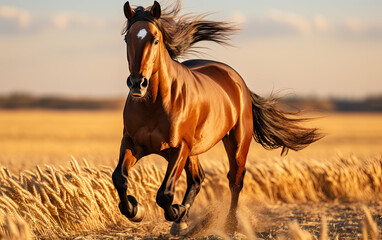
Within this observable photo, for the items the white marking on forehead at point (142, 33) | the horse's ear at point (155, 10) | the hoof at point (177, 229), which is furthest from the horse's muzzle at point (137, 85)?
the hoof at point (177, 229)

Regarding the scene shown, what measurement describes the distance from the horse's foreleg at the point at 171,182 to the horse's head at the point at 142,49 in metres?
0.87

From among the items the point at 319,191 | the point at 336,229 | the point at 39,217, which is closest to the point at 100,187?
the point at 39,217

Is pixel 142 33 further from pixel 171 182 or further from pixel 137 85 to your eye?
pixel 171 182

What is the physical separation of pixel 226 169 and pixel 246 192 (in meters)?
0.48

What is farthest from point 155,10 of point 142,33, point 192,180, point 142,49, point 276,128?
point 276,128

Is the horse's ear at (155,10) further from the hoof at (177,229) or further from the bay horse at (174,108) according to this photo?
the hoof at (177,229)

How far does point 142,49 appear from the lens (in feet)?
14.9

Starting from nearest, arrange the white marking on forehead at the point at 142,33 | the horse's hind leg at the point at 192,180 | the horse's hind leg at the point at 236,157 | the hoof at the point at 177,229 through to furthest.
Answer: the white marking on forehead at the point at 142,33 < the hoof at the point at 177,229 < the horse's hind leg at the point at 192,180 < the horse's hind leg at the point at 236,157

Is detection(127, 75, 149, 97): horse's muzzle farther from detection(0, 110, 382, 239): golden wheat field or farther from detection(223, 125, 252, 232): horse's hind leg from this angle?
detection(223, 125, 252, 232): horse's hind leg

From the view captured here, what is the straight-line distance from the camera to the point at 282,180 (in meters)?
8.43

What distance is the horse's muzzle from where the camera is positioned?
14.5 feet

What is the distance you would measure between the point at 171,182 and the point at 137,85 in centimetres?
113

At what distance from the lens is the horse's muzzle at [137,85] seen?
14.5 feet

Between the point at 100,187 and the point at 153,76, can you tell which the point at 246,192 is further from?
the point at 153,76
